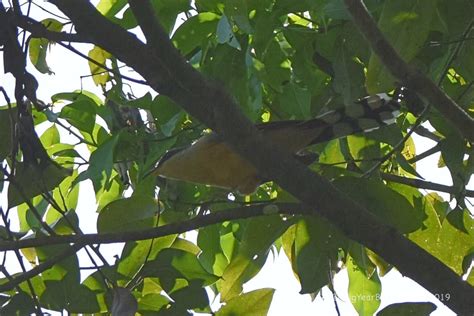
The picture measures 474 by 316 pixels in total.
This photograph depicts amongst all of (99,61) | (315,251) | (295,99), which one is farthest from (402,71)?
(99,61)

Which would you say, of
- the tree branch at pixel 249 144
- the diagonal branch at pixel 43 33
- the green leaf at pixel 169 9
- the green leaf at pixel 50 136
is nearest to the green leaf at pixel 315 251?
the tree branch at pixel 249 144

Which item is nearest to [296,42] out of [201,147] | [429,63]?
[429,63]

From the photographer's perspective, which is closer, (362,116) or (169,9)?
(169,9)

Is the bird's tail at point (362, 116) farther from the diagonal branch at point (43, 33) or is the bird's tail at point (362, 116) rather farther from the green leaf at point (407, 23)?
the diagonal branch at point (43, 33)

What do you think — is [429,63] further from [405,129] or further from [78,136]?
[78,136]

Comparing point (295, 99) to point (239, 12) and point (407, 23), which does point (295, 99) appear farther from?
point (407, 23)

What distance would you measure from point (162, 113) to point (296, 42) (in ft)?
1.47

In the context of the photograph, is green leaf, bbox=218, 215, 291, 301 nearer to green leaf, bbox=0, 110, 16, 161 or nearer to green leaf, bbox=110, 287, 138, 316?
green leaf, bbox=110, 287, 138, 316

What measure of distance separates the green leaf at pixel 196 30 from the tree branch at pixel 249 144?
1.51 ft

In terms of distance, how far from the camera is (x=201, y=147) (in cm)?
299

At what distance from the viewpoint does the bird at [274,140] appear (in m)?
2.70

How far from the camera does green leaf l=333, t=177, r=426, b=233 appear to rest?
2.31 m

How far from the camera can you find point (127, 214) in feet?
8.14

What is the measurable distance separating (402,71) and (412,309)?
0.61m
